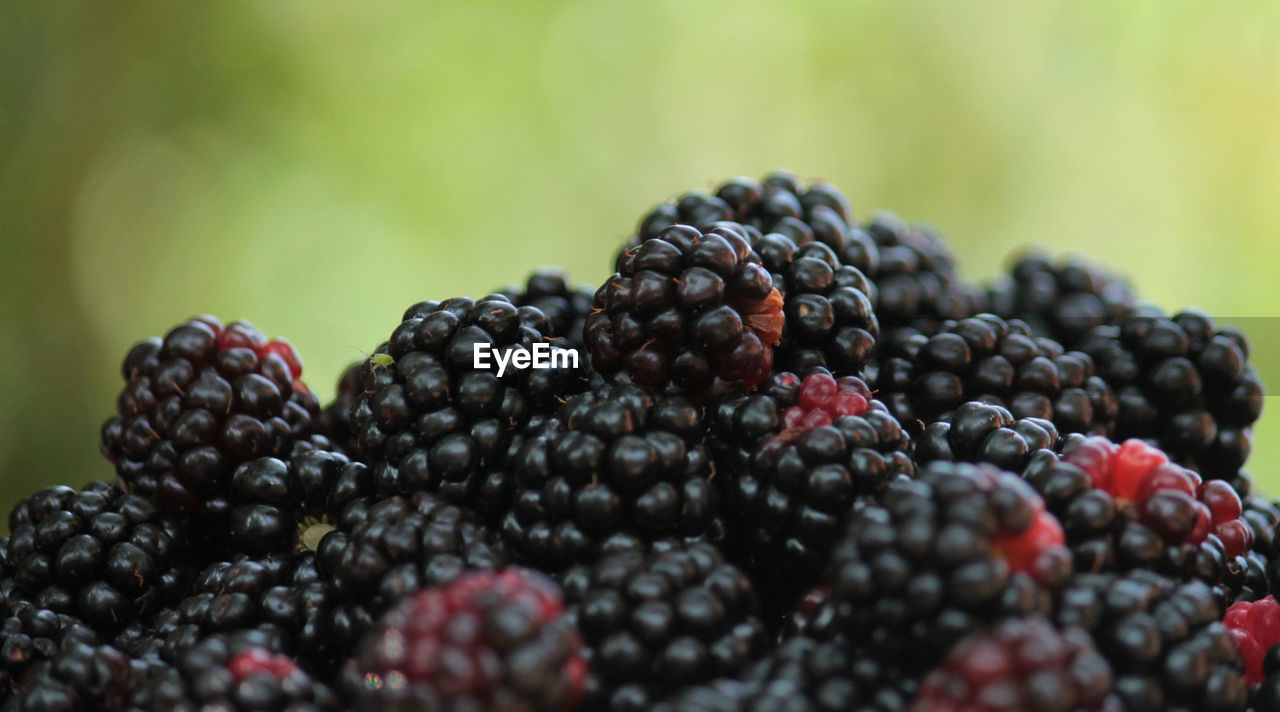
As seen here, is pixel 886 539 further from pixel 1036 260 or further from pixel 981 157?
pixel 981 157

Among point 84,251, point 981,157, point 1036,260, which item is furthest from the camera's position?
point 981,157

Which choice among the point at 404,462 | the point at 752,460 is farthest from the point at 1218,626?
the point at 404,462

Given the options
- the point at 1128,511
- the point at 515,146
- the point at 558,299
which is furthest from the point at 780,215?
the point at 515,146

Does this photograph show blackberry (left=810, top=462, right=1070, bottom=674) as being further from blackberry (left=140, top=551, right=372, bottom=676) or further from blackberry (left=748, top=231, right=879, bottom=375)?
blackberry (left=140, top=551, right=372, bottom=676)

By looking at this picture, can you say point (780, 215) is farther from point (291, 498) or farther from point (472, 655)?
point (472, 655)

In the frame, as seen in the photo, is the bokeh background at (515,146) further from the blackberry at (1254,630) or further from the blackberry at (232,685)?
the blackberry at (232,685)
